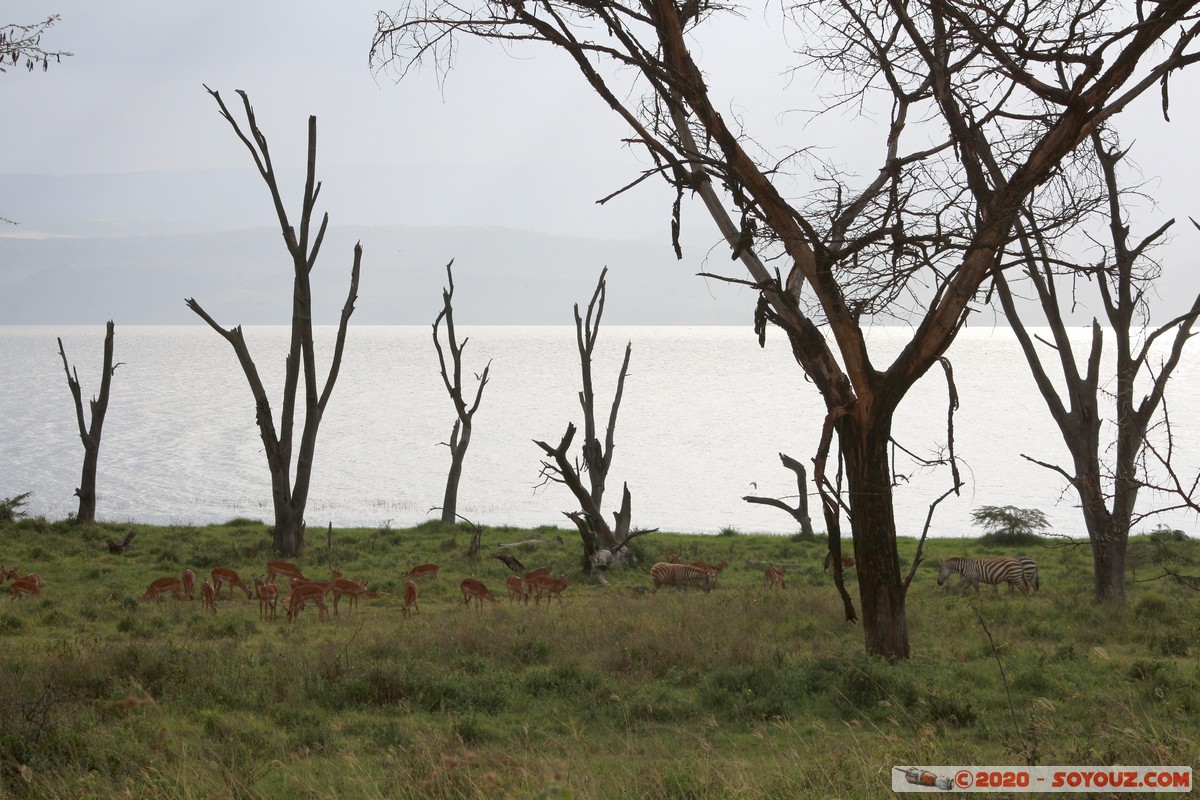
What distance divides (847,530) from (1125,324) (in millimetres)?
26280

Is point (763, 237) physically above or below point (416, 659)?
above

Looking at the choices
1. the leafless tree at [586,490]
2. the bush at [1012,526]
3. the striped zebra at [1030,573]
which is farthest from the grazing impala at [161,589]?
the bush at [1012,526]

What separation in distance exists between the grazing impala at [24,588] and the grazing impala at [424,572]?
16.1 feet

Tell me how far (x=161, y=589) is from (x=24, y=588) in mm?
1715

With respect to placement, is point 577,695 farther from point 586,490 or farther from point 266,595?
point 586,490

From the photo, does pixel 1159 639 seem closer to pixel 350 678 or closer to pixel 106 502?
pixel 350 678

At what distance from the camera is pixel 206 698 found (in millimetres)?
8266

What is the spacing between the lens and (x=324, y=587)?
43.1 feet

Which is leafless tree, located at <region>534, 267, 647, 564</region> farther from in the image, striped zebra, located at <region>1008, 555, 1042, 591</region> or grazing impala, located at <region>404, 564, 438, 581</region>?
striped zebra, located at <region>1008, 555, 1042, 591</region>

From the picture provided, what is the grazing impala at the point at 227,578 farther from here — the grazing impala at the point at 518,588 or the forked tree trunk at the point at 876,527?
the forked tree trunk at the point at 876,527

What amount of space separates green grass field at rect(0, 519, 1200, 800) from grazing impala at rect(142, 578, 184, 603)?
0.19 m

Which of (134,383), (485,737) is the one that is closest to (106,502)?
(485,737)

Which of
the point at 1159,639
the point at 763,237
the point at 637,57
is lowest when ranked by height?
the point at 1159,639

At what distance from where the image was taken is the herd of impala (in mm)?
13258
